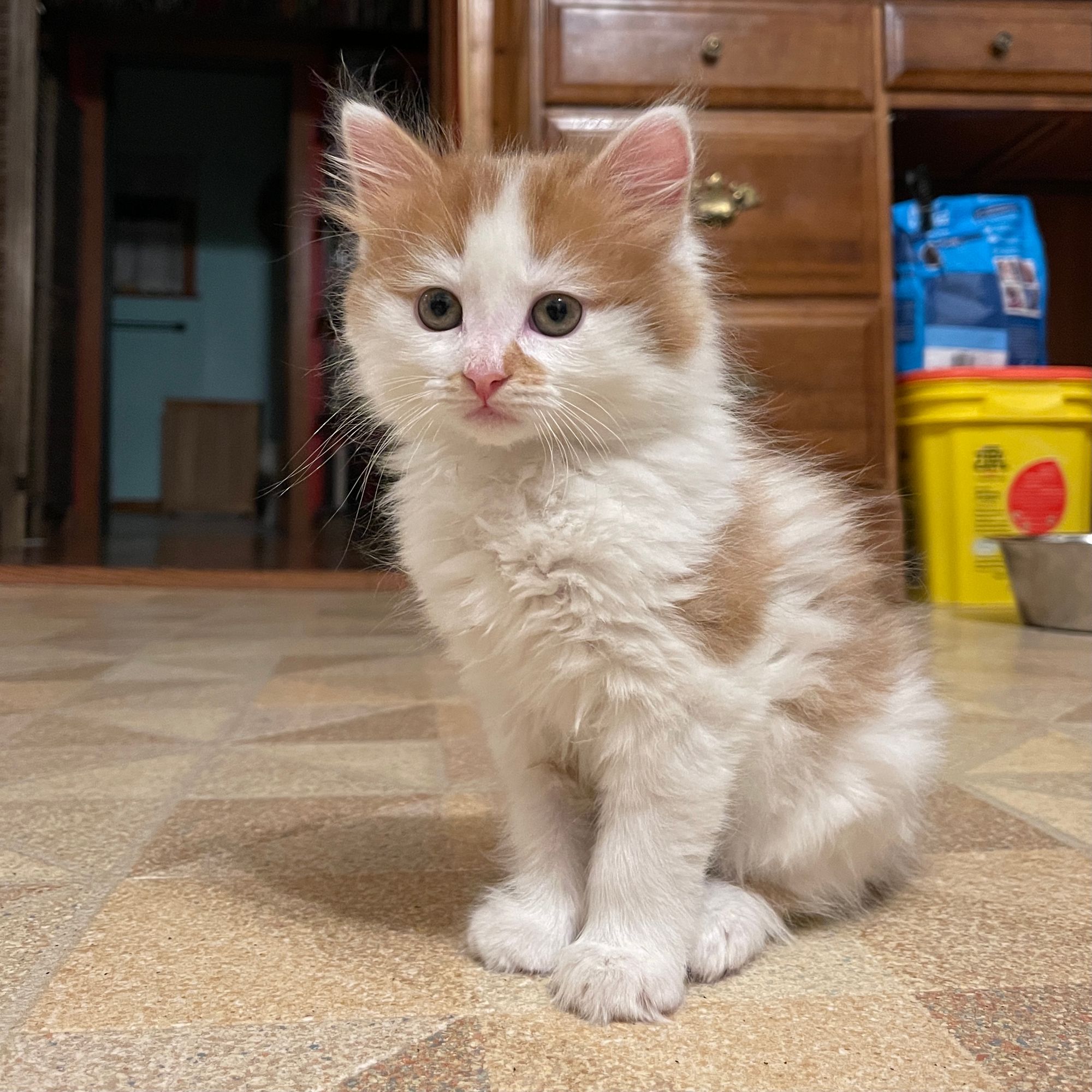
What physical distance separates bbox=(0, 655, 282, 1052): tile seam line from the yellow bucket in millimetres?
1934

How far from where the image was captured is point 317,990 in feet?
2.18

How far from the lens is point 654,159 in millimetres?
755

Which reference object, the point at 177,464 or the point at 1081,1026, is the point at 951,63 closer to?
the point at 1081,1026

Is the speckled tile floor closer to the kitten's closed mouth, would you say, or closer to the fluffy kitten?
the fluffy kitten

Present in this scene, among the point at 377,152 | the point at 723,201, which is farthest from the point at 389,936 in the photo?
the point at 723,201

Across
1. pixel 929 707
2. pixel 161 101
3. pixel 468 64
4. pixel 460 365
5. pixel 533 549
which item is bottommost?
pixel 929 707

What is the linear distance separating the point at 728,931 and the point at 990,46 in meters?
2.37

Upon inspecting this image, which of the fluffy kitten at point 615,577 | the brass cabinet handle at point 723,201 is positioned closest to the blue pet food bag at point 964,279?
the brass cabinet handle at point 723,201

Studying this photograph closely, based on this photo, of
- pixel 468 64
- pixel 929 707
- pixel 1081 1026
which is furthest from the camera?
pixel 468 64

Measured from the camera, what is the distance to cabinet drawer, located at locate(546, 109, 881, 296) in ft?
7.57

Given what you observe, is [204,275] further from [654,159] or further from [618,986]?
[618,986]

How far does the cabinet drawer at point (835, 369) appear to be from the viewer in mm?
2324

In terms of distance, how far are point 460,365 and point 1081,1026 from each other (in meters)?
0.56

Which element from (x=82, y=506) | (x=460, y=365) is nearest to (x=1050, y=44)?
(x=460, y=365)
